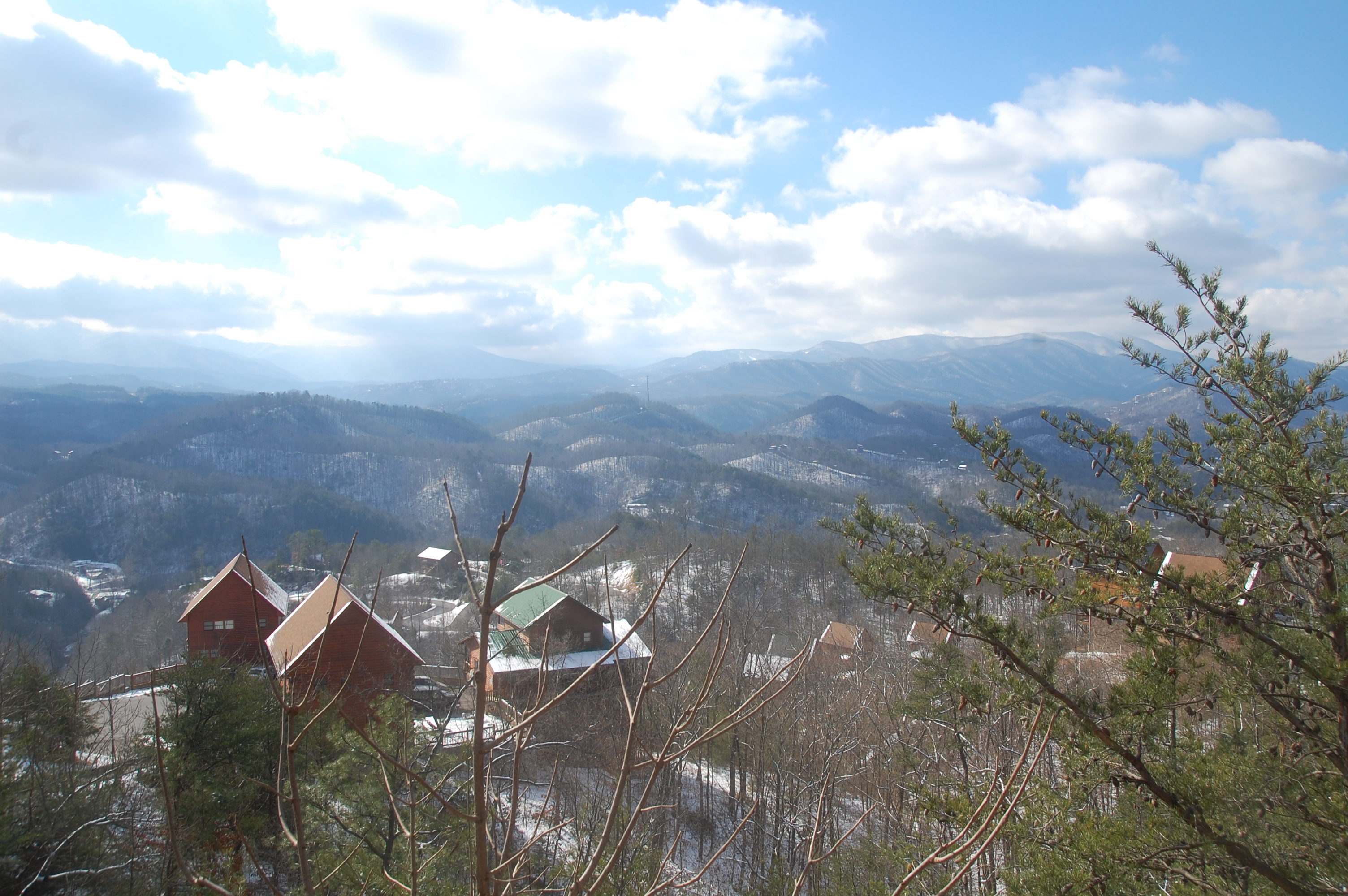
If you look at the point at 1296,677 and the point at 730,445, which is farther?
the point at 730,445

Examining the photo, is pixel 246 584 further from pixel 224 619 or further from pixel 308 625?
pixel 308 625

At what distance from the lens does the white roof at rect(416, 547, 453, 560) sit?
2936 inches

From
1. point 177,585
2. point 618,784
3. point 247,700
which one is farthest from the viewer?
point 177,585

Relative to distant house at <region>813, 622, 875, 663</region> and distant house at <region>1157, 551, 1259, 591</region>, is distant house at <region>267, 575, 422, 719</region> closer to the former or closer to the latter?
distant house at <region>813, 622, 875, 663</region>

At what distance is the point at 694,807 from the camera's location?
863 inches

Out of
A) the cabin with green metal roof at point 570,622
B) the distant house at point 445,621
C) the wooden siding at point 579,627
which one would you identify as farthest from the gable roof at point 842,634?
the distant house at point 445,621

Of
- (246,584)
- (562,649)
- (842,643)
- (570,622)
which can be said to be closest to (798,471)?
(842,643)

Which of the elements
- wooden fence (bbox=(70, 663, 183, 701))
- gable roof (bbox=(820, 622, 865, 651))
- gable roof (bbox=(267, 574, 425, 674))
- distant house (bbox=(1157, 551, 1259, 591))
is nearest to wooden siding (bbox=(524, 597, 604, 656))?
gable roof (bbox=(267, 574, 425, 674))

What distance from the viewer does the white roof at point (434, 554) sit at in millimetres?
74562

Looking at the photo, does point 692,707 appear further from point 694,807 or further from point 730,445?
point 730,445

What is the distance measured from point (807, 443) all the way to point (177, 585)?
477 ft

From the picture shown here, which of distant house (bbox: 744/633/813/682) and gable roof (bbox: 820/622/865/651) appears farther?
gable roof (bbox: 820/622/865/651)

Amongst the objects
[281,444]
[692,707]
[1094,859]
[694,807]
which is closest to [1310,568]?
[1094,859]

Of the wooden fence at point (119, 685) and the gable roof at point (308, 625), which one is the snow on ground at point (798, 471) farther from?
the gable roof at point (308, 625)
